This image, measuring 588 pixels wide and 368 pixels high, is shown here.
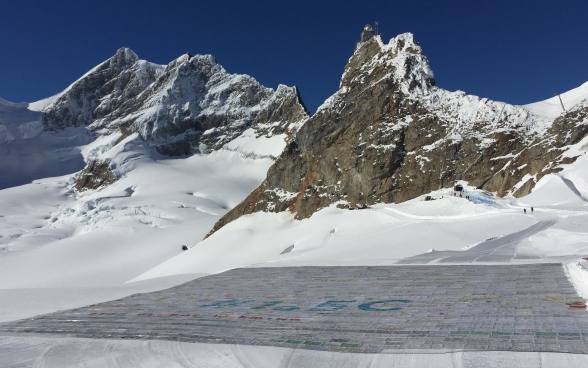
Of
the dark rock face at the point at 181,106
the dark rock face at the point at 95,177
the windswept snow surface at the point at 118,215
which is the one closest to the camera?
the windswept snow surface at the point at 118,215

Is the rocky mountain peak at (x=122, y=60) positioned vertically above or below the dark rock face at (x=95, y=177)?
above

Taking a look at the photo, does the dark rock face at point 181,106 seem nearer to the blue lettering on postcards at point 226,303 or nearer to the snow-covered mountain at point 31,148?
the snow-covered mountain at point 31,148

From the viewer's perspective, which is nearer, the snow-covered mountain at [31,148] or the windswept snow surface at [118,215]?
the windswept snow surface at [118,215]

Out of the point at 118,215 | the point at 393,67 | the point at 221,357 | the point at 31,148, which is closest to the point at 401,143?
the point at 393,67

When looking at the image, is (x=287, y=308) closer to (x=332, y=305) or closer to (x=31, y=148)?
(x=332, y=305)

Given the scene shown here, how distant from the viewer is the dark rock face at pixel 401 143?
105 feet

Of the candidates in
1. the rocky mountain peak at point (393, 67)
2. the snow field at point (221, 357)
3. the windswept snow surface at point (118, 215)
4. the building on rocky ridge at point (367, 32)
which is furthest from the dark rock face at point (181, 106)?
the snow field at point (221, 357)

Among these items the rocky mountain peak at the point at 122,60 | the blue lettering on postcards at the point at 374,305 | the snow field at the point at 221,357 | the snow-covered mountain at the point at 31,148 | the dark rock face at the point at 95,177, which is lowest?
A: the blue lettering on postcards at the point at 374,305

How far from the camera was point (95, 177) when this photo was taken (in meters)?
88.3

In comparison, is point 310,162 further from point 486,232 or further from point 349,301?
point 349,301

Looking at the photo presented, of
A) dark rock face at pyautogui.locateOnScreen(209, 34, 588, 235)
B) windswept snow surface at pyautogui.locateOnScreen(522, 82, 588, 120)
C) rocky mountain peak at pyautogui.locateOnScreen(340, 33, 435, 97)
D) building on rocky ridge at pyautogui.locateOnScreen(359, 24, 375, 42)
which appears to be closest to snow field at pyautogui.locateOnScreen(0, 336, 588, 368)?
dark rock face at pyautogui.locateOnScreen(209, 34, 588, 235)

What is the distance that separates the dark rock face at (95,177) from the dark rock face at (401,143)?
1999 inches

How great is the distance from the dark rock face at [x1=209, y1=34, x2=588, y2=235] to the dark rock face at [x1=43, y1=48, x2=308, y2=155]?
2107 inches

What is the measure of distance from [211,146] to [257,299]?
103 m
